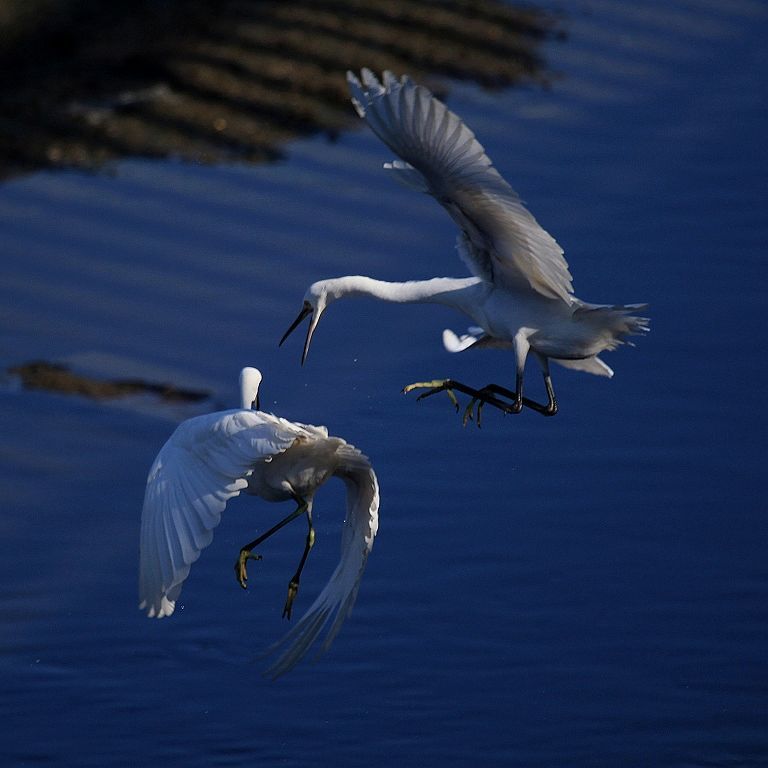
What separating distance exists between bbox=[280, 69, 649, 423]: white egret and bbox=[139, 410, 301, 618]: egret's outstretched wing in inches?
38.0

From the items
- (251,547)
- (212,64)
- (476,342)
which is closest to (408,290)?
(476,342)

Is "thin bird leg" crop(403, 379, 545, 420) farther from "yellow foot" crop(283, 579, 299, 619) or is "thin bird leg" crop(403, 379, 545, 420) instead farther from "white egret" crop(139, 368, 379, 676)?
"yellow foot" crop(283, 579, 299, 619)

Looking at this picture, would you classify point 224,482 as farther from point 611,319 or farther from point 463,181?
point 611,319

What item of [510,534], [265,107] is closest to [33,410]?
[510,534]

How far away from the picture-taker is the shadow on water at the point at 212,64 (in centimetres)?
1132

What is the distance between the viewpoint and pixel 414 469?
25.9 ft

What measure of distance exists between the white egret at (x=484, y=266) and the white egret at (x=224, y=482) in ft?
2.27

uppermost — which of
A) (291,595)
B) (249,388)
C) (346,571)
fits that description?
(249,388)

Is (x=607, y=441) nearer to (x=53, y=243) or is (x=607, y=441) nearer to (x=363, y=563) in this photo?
(x=363, y=563)

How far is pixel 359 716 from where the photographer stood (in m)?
6.50

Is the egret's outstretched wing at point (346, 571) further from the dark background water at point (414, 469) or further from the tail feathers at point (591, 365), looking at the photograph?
the tail feathers at point (591, 365)

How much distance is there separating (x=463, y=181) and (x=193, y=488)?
1374 mm

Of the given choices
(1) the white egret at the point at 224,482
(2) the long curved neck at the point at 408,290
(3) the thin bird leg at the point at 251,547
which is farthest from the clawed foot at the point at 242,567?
(2) the long curved neck at the point at 408,290

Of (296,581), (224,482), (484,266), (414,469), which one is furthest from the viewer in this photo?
(414,469)
